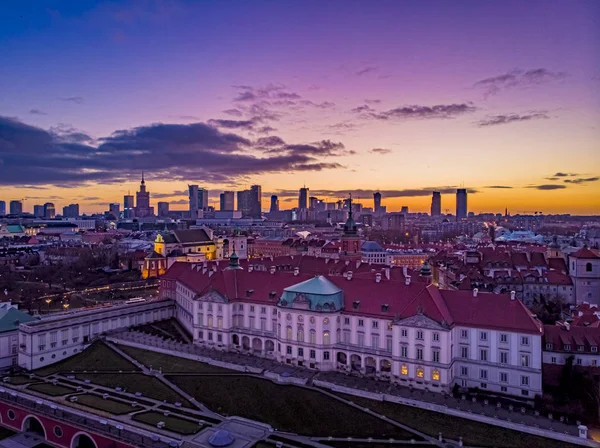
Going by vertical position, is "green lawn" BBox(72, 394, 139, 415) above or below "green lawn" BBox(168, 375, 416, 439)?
below

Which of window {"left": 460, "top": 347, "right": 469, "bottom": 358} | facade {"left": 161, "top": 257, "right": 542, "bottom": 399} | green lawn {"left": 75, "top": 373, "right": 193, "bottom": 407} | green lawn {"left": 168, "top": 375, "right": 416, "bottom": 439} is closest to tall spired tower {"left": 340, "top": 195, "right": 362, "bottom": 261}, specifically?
facade {"left": 161, "top": 257, "right": 542, "bottom": 399}

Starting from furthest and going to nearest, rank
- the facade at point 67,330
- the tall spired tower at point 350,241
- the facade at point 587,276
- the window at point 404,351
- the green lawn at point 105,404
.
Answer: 1. the tall spired tower at point 350,241
2. the facade at point 587,276
3. the facade at point 67,330
4. the window at point 404,351
5. the green lawn at point 105,404

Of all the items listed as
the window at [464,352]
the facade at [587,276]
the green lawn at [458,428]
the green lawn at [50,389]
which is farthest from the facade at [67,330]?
the facade at [587,276]

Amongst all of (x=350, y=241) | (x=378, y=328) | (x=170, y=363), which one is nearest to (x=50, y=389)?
(x=170, y=363)

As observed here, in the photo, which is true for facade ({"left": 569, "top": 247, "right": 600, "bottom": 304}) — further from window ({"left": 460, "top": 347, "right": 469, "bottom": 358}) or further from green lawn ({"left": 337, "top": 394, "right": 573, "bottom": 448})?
green lawn ({"left": 337, "top": 394, "right": 573, "bottom": 448})

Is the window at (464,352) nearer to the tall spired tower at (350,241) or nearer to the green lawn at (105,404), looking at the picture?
the green lawn at (105,404)

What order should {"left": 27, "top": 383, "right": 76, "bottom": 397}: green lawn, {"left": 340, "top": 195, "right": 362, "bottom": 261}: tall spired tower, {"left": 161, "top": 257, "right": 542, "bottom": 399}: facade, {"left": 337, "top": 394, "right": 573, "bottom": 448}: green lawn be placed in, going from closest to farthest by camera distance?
{"left": 337, "top": 394, "right": 573, "bottom": 448}: green lawn < {"left": 161, "top": 257, "right": 542, "bottom": 399}: facade < {"left": 27, "top": 383, "right": 76, "bottom": 397}: green lawn < {"left": 340, "top": 195, "right": 362, "bottom": 261}: tall spired tower

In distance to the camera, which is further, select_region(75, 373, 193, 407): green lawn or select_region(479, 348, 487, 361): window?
select_region(75, 373, 193, 407): green lawn

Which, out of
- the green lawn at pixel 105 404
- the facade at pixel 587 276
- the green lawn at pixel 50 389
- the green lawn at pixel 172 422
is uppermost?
the facade at pixel 587 276
